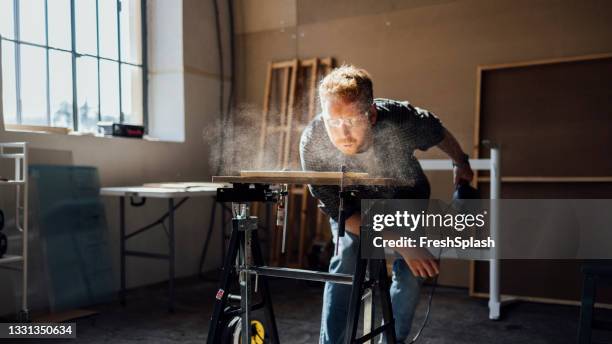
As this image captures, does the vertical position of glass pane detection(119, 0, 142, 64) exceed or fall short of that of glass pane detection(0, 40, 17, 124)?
it exceeds it

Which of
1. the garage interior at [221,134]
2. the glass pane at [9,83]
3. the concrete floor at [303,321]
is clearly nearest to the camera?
the concrete floor at [303,321]

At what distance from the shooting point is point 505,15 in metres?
3.69

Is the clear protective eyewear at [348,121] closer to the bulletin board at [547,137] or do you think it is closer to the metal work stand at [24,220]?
the metal work stand at [24,220]

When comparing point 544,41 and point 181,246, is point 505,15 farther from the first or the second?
point 181,246

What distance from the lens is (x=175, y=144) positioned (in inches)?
165

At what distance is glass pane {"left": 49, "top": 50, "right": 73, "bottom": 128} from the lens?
354 cm

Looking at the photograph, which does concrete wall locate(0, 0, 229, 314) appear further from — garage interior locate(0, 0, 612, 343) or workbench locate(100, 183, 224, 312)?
workbench locate(100, 183, 224, 312)

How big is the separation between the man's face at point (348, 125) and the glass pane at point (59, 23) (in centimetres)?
256

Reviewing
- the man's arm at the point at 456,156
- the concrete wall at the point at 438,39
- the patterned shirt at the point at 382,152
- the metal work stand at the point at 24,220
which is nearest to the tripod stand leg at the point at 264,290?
the patterned shirt at the point at 382,152

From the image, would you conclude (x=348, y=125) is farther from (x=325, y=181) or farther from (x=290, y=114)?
(x=290, y=114)

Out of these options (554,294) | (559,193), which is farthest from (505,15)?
(554,294)

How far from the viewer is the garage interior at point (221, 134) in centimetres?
316

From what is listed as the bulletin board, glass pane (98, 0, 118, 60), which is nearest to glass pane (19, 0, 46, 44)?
glass pane (98, 0, 118, 60)

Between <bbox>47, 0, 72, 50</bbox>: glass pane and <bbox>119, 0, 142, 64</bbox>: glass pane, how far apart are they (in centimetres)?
48
